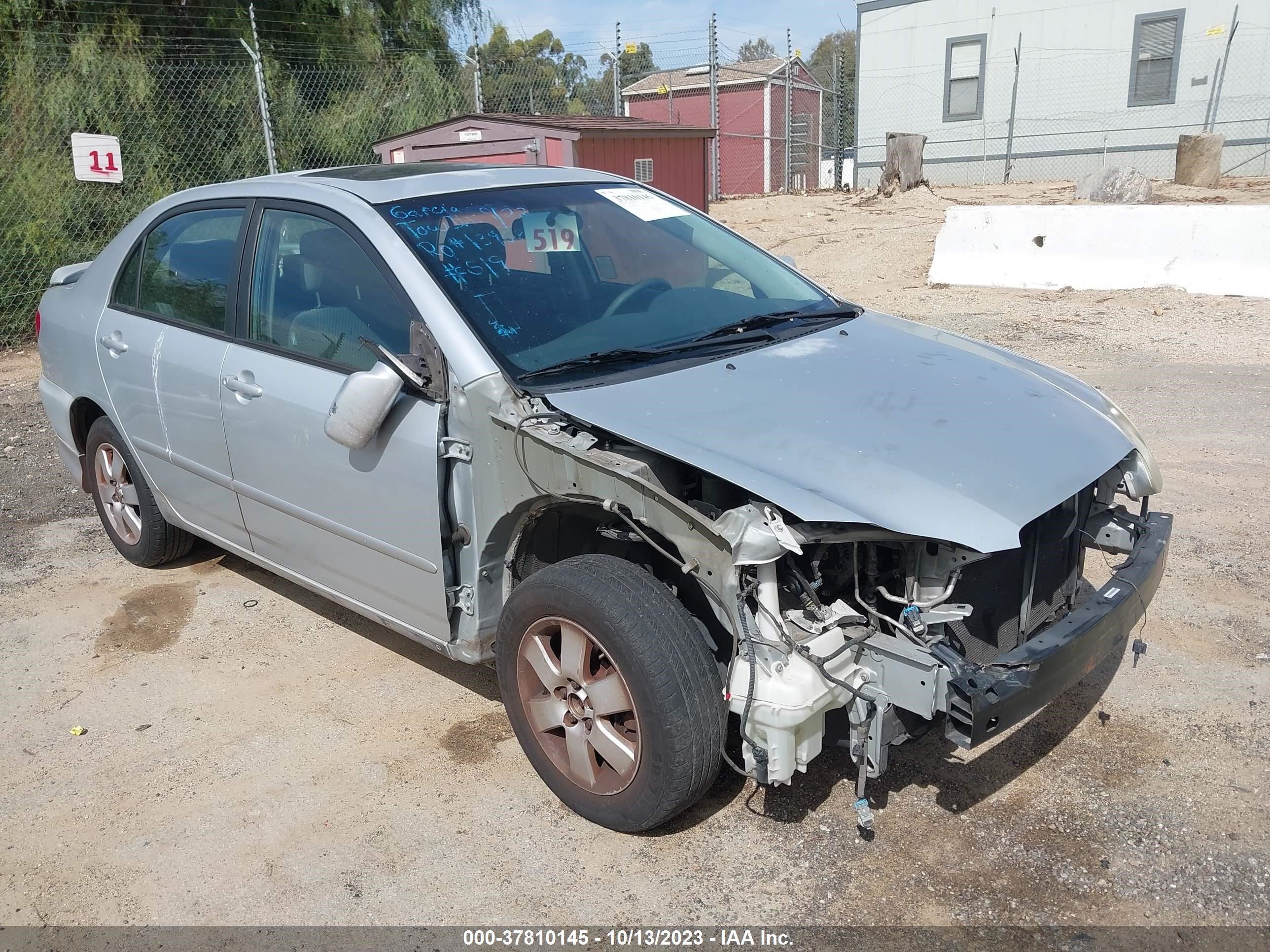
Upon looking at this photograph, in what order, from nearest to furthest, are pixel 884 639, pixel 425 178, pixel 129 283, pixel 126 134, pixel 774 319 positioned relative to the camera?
1. pixel 884 639
2. pixel 774 319
3. pixel 425 178
4. pixel 129 283
5. pixel 126 134

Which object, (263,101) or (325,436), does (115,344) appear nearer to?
(325,436)

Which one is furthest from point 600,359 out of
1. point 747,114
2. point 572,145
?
point 747,114

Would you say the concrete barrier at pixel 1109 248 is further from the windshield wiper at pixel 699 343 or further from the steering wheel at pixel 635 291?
the steering wheel at pixel 635 291

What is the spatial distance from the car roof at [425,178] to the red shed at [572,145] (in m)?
7.84

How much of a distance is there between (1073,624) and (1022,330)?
22.7 ft

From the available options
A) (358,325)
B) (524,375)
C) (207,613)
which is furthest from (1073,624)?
(207,613)

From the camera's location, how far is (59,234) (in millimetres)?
10711

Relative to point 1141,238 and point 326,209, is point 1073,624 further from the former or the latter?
point 1141,238

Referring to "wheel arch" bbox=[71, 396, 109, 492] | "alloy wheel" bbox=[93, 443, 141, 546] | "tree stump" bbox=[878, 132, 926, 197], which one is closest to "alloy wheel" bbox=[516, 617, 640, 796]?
"alloy wheel" bbox=[93, 443, 141, 546]

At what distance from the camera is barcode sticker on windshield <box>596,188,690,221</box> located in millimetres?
3963

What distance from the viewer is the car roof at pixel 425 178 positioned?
Answer: 3.57m

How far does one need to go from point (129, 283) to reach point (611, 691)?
3.07 metres

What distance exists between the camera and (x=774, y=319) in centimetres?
358

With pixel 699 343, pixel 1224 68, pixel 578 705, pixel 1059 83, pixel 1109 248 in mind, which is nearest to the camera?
pixel 578 705
